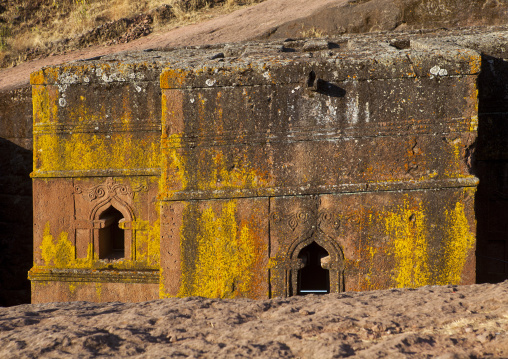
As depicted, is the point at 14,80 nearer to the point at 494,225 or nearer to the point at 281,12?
the point at 281,12

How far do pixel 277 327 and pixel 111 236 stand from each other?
14.7 feet

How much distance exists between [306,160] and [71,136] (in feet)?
9.34

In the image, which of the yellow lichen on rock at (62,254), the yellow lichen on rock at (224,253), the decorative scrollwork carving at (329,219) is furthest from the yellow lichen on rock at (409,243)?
the yellow lichen on rock at (62,254)

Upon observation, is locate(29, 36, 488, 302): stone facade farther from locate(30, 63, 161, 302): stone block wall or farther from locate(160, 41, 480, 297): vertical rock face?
locate(30, 63, 161, 302): stone block wall

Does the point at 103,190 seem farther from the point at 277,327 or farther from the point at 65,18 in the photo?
the point at 65,18

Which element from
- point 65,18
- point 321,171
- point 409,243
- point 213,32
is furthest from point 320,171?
point 65,18

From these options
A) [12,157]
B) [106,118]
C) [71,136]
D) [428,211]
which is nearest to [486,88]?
[428,211]

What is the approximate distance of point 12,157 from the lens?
7711mm

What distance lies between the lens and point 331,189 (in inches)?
175

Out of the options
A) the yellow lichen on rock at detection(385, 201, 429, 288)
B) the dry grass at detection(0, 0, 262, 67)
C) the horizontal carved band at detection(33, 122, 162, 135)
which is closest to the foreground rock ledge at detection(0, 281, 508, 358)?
the yellow lichen on rock at detection(385, 201, 429, 288)

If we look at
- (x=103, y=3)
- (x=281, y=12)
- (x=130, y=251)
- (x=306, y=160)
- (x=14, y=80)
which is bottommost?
(x=130, y=251)

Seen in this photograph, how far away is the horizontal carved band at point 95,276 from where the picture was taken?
18.6ft

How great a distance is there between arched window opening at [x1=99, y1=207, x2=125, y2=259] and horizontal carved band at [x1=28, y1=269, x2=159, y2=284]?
235 mm

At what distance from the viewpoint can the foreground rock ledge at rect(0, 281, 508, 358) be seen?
1.92 metres
